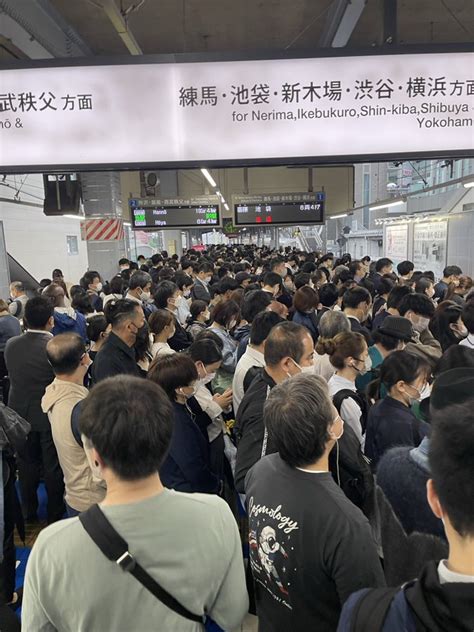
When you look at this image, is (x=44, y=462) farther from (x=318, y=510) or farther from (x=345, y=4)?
(x=345, y=4)

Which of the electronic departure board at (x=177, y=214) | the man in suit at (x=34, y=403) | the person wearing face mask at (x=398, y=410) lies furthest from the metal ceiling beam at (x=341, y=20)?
the electronic departure board at (x=177, y=214)

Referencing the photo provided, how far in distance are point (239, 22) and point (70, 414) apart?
193 inches

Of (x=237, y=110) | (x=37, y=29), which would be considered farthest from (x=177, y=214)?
(x=237, y=110)

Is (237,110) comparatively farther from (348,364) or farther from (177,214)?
(177,214)

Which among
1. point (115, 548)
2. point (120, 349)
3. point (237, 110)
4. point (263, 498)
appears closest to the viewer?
point (115, 548)

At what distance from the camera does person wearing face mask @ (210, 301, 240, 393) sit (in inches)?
145

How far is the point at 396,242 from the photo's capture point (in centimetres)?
1360

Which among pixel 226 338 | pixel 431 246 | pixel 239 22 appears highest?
pixel 239 22

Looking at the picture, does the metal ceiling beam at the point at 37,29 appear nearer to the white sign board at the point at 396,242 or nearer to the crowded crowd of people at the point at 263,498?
the crowded crowd of people at the point at 263,498

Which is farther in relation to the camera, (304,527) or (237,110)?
(237,110)

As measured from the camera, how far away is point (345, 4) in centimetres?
424

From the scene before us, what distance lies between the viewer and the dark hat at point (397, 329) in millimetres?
3359

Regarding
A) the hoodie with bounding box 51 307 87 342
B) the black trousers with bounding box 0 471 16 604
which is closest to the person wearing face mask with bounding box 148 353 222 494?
the black trousers with bounding box 0 471 16 604

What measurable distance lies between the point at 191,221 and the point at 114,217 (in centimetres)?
169
